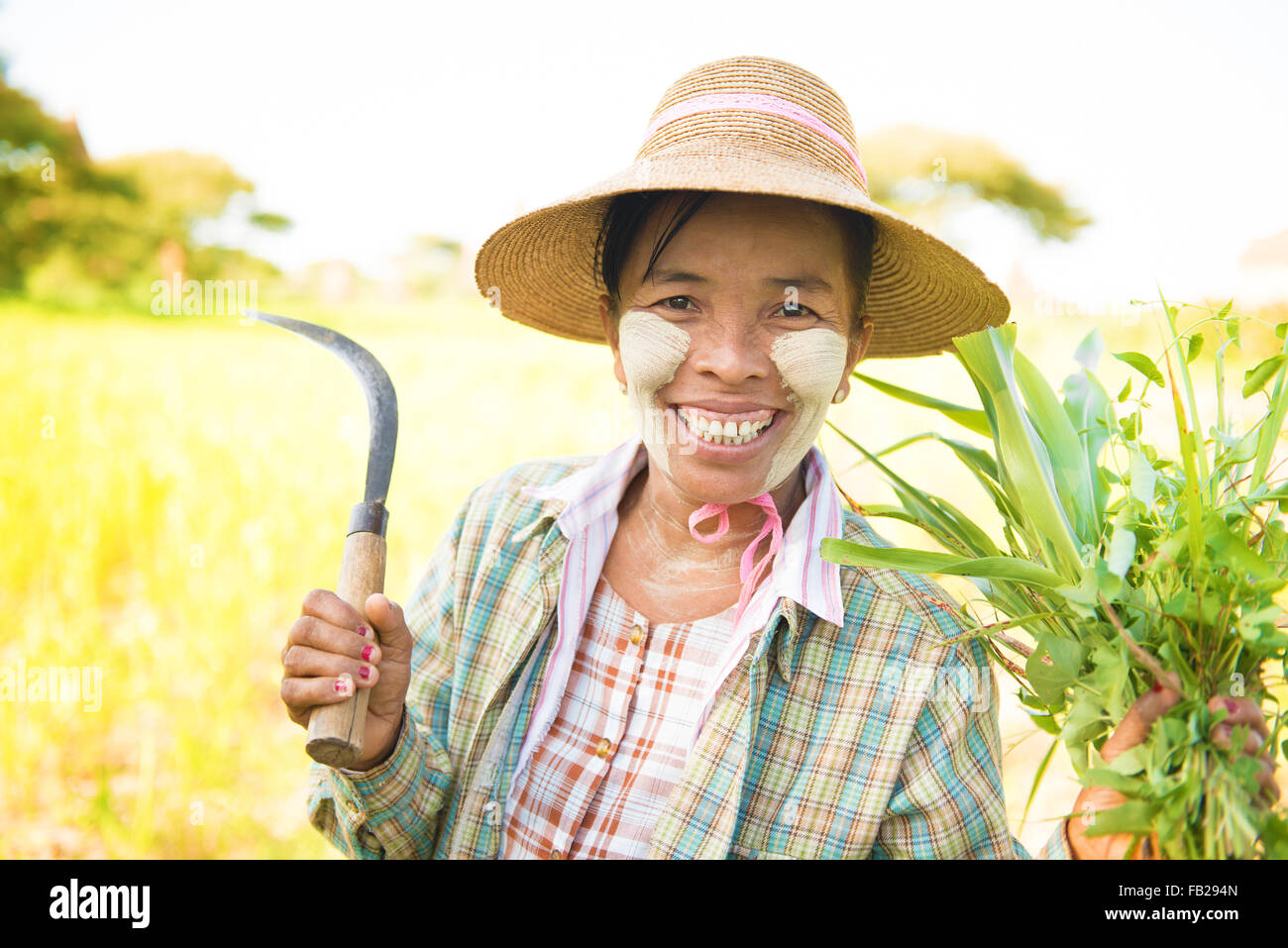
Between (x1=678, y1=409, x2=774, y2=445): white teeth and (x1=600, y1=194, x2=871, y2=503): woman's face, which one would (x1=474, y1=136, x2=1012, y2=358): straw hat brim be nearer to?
(x1=600, y1=194, x2=871, y2=503): woman's face

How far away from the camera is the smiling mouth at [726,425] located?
1583 mm

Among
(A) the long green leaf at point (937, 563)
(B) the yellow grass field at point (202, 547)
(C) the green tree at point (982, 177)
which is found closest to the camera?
(A) the long green leaf at point (937, 563)

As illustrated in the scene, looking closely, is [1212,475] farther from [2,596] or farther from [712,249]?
[2,596]

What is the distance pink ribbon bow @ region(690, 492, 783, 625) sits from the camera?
5.60ft

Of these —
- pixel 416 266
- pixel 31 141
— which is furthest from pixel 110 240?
pixel 416 266

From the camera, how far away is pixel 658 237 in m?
1.66

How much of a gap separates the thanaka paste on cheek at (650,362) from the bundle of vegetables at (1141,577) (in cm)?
45

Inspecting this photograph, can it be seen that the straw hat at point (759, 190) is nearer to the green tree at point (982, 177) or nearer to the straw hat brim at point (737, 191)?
the straw hat brim at point (737, 191)

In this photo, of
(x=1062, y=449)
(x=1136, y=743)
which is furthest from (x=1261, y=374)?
(x=1136, y=743)

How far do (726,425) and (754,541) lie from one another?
29cm

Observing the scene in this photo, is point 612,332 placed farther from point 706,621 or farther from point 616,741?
point 616,741

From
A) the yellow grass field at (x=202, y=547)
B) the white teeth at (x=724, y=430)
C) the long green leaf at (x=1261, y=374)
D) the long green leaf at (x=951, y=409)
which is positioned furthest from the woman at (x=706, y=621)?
the yellow grass field at (x=202, y=547)

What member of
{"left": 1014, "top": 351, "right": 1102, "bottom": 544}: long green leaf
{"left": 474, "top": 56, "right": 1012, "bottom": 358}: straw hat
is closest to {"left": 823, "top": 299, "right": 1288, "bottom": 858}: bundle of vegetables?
{"left": 1014, "top": 351, "right": 1102, "bottom": 544}: long green leaf
